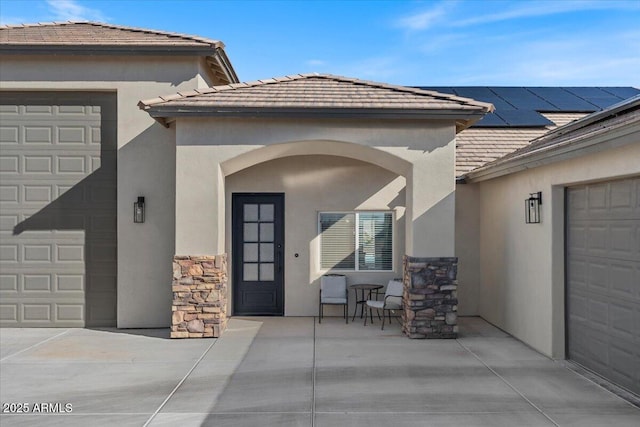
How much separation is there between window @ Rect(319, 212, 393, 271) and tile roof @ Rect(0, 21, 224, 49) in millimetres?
4130

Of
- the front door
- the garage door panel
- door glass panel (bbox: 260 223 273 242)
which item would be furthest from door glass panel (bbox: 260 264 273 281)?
the garage door panel

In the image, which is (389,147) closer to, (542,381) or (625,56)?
(542,381)

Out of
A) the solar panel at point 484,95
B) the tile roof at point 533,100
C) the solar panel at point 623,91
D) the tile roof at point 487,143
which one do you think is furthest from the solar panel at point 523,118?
the solar panel at point 623,91

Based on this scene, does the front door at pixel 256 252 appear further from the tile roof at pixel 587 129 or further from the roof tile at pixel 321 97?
the tile roof at pixel 587 129

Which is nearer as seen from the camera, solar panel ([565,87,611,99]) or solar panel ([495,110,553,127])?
solar panel ([495,110,553,127])

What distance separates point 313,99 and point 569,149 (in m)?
4.19

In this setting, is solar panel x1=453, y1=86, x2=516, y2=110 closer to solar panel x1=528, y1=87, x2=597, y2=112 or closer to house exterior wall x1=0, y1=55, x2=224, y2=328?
solar panel x1=528, y1=87, x2=597, y2=112

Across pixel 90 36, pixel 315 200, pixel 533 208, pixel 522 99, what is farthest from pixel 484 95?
pixel 90 36

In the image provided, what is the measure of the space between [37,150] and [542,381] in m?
9.24

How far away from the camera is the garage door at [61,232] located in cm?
986

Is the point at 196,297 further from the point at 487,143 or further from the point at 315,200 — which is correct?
the point at 487,143

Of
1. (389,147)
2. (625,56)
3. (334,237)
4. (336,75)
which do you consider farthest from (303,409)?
(625,56)

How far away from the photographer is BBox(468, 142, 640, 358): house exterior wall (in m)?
6.62

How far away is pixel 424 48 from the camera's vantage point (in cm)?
2534
